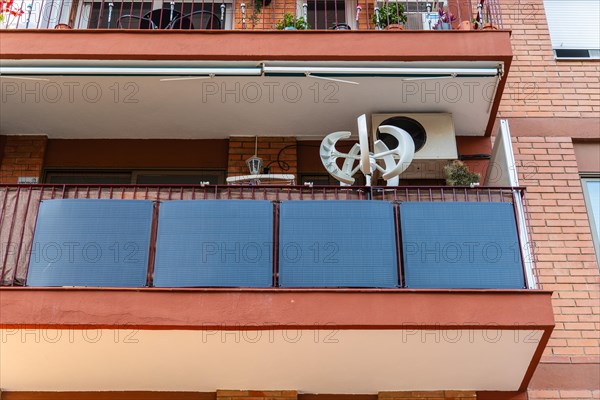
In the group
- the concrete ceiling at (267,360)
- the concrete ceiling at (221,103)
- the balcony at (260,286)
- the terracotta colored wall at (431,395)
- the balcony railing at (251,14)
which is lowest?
the terracotta colored wall at (431,395)

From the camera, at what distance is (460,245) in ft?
21.8

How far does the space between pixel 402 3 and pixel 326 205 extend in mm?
3938

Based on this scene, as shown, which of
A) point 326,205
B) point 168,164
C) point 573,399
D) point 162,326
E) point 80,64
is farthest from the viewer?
point 168,164

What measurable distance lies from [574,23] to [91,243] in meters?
6.98

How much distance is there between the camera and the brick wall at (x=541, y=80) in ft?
29.8

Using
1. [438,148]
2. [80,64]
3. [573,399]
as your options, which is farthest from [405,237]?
[80,64]

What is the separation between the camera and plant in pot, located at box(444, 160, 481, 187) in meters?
7.84

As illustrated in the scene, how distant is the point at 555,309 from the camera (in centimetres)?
780

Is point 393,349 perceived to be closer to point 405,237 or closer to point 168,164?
point 405,237

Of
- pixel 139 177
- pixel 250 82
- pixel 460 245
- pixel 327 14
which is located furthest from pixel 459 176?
pixel 139 177

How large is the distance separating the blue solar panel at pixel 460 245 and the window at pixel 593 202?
84.3 inches

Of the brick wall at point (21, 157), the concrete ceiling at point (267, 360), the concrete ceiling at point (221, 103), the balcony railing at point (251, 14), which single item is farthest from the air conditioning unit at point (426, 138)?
the brick wall at point (21, 157)

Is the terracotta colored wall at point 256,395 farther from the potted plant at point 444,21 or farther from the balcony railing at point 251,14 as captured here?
the potted plant at point 444,21

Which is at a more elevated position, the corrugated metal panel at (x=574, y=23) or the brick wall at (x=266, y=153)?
the corrugated metal panel at (x=574, y=23)
